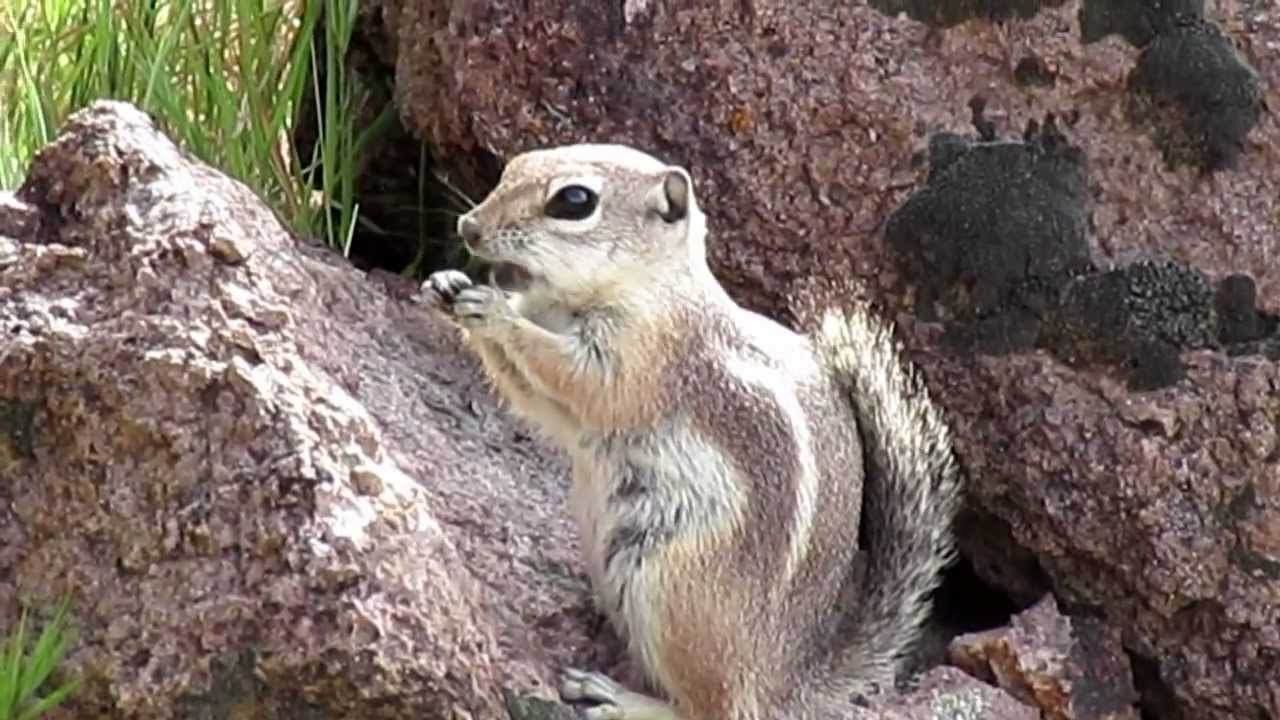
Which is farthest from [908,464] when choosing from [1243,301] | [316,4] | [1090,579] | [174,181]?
[316,4]

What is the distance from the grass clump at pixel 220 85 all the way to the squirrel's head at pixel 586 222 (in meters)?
0.87

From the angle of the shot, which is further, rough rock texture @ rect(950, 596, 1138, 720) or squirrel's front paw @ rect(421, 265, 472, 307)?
rough rock texture @ rect(950, 596, 1138, 720)

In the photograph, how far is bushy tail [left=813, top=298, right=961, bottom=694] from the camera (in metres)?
3.62

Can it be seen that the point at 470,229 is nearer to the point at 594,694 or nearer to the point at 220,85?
the point at 594,694

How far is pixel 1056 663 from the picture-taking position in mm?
3703

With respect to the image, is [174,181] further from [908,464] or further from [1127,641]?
[1127,641]

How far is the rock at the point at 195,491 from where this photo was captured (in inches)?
118

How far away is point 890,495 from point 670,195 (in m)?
0.62

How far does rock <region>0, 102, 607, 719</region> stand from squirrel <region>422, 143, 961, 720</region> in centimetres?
22

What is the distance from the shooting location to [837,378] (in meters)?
3.65

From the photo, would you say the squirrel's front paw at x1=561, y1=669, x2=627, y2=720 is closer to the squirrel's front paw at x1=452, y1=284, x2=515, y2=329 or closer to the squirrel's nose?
the squirrel's front paw at x1=452, y1=284, x2=515, y2=329

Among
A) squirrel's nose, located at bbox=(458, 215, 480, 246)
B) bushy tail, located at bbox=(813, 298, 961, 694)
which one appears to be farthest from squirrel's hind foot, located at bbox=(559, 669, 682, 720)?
squirrel's nose, located at bbox=(458, 215, 480, 246)

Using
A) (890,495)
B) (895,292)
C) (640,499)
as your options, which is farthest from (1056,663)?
(640,499)

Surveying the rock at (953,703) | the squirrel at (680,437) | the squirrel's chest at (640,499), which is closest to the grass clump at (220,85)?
the squirrel at (680,437)
